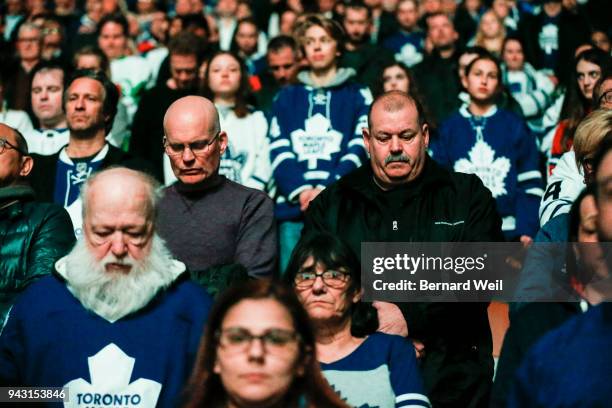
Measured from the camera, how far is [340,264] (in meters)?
5.15

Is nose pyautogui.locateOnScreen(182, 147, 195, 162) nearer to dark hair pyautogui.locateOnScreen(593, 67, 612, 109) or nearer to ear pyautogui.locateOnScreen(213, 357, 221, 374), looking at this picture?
ear pyautogui.locateOnScreen(213, 357, 221, 374)

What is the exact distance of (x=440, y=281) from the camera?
5.79m

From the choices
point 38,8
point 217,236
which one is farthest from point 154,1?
point 217,236

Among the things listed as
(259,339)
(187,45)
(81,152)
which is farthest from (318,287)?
(187,45)

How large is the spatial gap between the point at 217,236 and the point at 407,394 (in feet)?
5.09

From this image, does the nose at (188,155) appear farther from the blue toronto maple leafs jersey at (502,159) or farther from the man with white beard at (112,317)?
the blue toronto maple leafs jersey at (502,159)

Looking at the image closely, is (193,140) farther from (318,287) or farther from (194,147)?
(318,287)

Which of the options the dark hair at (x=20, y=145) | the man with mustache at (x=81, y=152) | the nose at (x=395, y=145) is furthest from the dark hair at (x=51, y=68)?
the nose at (x=395, y=145)

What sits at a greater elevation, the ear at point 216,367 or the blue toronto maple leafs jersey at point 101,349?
the blue toronto maple leafs jersey at point 101,349

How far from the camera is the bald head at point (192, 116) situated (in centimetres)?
617

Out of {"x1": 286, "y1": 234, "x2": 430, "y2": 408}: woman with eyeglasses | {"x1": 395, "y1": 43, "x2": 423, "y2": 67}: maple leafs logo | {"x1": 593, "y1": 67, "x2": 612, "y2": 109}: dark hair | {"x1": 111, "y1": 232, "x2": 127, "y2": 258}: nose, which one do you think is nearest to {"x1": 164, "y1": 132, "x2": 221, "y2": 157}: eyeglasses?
{"x1": 286, "y1": 234, "x2": 430, "y2": 408}: woman with eyeglasses

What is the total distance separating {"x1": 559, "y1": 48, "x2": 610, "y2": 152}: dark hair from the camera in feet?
26.3

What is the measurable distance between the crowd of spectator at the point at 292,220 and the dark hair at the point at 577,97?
0.08 ft

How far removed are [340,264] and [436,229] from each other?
87 cm
